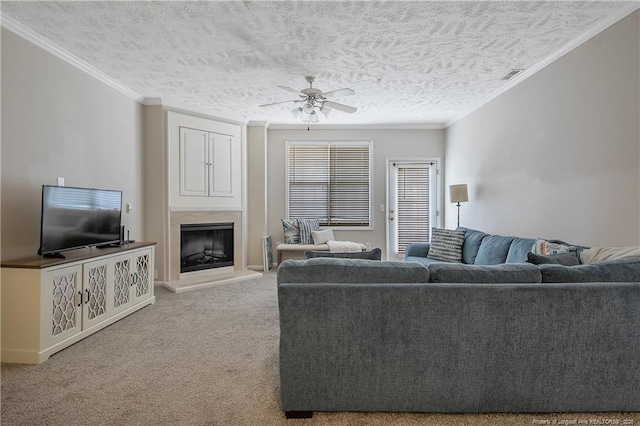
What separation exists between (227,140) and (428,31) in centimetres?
360

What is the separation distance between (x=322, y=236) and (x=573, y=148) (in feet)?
12.5

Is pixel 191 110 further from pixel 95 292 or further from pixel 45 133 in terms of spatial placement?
pixel 95 292

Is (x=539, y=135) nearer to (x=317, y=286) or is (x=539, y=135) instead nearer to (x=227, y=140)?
(x=317, y=286)

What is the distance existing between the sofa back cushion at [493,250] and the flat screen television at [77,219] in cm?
411

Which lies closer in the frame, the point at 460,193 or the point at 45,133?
the point at 45,133

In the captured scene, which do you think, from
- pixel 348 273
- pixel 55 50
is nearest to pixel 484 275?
pixel 348 273

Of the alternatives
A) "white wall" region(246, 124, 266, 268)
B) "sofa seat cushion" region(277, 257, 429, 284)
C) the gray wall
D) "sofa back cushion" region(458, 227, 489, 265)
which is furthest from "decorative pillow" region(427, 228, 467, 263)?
the gray wall

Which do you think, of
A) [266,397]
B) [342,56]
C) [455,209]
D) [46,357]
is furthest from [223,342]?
[455,209]

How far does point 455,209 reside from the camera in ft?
18.9

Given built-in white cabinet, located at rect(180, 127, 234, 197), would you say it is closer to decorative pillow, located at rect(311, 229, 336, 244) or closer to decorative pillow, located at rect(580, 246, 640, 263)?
decorative pillow, located at rect(311, 229, 336, 244)

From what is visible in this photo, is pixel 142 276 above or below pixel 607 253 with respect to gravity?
below

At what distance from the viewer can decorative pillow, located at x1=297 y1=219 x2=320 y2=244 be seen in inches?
233

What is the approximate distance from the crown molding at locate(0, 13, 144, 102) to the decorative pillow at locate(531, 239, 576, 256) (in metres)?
4.80

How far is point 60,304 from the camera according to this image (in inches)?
105
